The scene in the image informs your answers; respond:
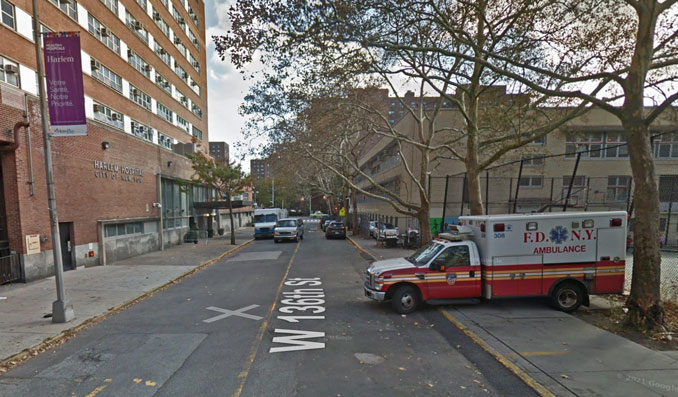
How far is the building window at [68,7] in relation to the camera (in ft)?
53.1

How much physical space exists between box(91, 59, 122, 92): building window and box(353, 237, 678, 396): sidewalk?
845 inches

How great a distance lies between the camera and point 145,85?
24.7 meters

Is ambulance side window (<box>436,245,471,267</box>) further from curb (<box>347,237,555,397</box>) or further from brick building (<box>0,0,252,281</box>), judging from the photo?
brick building (<box>0,0,252,281</box>)

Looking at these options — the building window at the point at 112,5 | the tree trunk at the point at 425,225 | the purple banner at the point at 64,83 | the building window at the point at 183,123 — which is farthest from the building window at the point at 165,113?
the tree trunk at the point at 425,225

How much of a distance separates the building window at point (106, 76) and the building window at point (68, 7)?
88.0 inches

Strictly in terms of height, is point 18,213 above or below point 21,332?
above

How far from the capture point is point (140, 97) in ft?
78.8

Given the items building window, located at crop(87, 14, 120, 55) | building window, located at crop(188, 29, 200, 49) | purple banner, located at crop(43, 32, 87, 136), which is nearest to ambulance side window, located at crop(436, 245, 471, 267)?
purple banner, located at crop(43, 32, 87, 136)

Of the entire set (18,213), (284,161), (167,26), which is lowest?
(18,213)

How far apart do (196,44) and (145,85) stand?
16082 millimetres

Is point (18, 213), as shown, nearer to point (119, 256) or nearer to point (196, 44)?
point (119, 256)

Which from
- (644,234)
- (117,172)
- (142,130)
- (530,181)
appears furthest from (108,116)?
(530,181)

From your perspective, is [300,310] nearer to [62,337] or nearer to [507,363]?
[507,363]

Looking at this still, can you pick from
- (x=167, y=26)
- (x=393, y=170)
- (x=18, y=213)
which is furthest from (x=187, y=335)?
(x=167, y=26)
